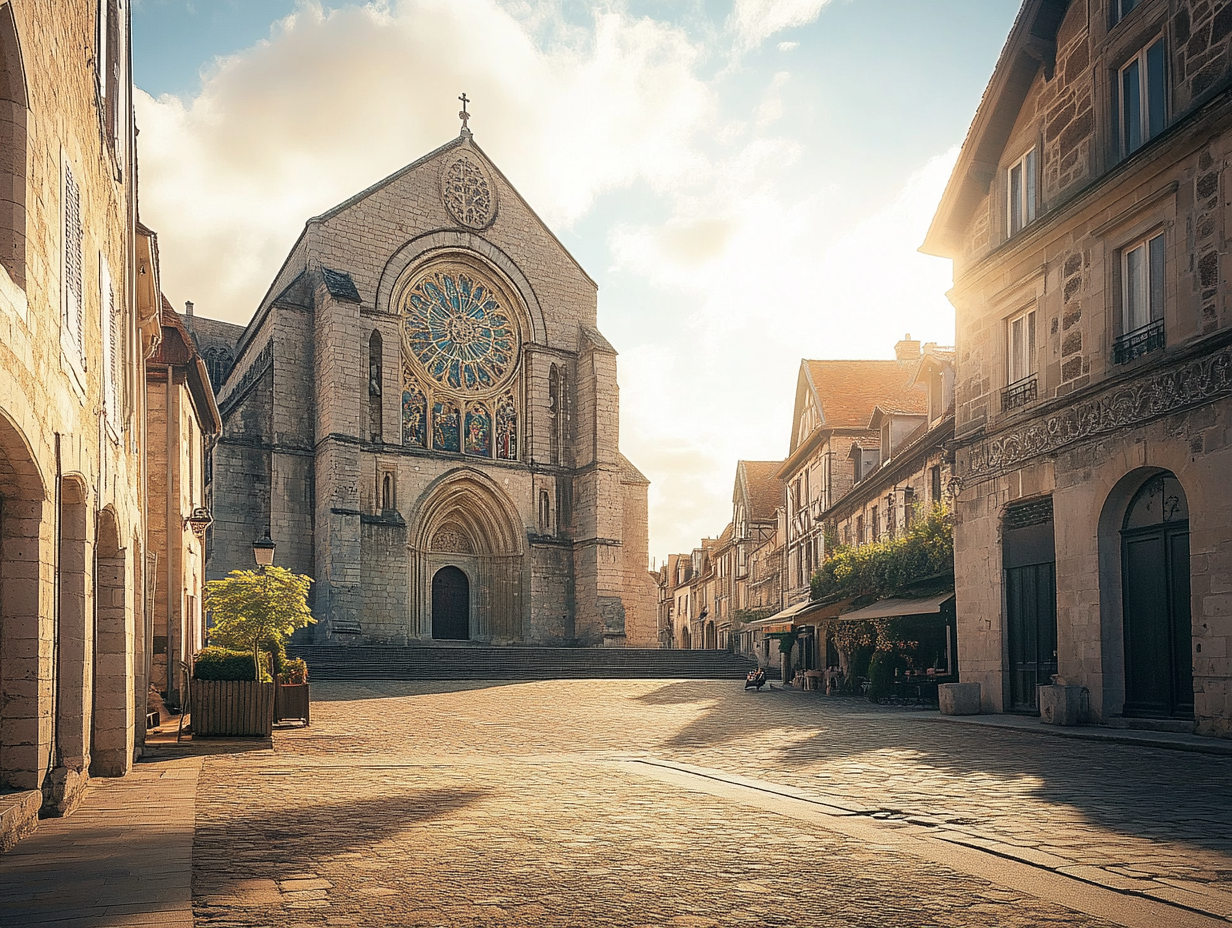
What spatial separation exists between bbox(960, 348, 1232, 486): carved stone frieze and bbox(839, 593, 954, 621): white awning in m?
2.58

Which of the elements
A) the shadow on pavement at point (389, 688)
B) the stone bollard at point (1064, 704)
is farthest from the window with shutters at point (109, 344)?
the shadow on pavement at point (389, 688)

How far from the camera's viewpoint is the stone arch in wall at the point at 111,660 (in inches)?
390

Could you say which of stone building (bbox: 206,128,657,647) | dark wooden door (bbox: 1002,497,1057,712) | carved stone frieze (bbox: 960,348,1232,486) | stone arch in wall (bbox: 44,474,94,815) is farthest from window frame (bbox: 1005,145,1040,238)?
stone building (bbox: 206,128,657,647)

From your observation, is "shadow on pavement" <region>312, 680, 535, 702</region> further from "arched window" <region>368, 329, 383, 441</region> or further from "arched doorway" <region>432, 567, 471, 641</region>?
"arched window" <region>368, 329, 383, 441</region>

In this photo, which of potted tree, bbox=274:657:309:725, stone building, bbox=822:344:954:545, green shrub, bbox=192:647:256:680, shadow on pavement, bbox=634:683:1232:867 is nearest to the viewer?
shadow on pavement, bbox=634:683:1232:867

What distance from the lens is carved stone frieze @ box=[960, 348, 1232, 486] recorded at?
12.8 m

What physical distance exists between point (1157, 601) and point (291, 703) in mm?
11746

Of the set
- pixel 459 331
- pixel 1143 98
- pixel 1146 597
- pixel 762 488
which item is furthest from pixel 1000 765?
pixel 762 488

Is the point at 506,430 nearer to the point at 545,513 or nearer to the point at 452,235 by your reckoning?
the point at 545,513

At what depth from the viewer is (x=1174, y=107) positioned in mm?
13844

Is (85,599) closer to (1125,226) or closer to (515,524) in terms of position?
(1125,226)

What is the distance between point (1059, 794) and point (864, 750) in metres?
3.89

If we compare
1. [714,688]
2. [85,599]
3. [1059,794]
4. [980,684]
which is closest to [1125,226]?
[980,684]

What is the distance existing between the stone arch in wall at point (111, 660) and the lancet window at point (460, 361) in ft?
92.7
